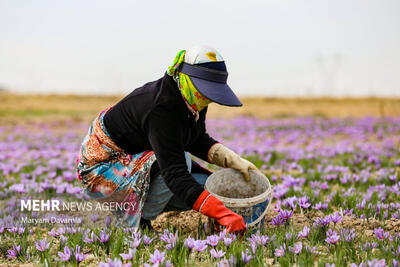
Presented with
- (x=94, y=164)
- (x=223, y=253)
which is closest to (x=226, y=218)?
(x=223, y=253)

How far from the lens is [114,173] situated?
3254mm

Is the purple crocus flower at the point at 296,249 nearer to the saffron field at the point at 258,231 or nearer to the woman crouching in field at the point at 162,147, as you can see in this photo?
the saffron field at the point at 258,231

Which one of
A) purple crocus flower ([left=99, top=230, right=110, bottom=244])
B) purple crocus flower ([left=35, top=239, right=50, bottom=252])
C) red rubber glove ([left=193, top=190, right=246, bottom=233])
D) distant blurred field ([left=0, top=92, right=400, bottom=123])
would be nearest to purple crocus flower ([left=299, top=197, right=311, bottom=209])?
red rubber glove ([left=193, top=190, right=246, bottom=233])

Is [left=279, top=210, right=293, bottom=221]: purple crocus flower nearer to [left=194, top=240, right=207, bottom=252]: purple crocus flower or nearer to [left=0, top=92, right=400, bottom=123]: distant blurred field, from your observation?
[left=194, top=240, right=207, bottom=252]: purple crocus flower

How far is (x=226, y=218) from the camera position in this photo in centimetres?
263

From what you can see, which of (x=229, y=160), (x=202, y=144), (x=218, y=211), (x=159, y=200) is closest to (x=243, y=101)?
(x=202, y=144)

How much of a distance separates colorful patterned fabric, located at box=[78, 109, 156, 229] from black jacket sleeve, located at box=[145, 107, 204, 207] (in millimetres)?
379

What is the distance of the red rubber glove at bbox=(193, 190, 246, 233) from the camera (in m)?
2.62

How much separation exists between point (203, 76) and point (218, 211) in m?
0.97

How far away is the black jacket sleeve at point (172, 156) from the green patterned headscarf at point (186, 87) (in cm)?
19

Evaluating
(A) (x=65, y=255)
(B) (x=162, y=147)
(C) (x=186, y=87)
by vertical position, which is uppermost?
(C) (x=186, y=87)

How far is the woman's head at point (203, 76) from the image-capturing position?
2.60 meters

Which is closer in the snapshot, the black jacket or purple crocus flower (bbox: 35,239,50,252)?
purple crocus flower (bbox: 35,239,50,252)

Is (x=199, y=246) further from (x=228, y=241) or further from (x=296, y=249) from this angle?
(x=296, y=249)
